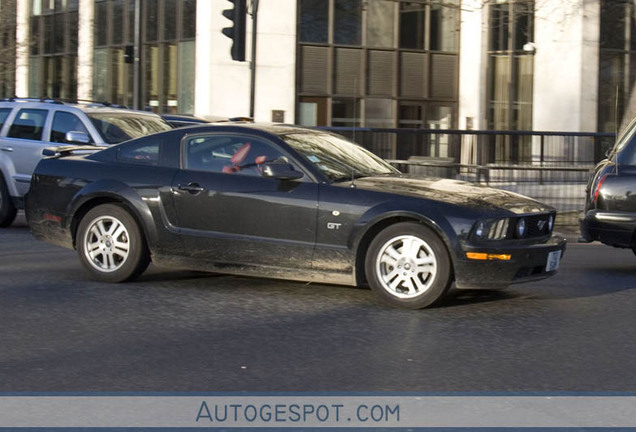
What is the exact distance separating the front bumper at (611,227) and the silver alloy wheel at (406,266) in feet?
10.8

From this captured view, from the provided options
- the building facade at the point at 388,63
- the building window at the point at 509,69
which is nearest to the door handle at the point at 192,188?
the building facade at the point at 388,63

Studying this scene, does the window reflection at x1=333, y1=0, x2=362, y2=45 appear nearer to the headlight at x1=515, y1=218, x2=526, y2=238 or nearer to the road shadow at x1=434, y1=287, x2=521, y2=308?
the road shadow at x1=434, y1=287, x2=521, y2=308

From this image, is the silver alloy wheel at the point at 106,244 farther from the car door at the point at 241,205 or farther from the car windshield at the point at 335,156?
the car windshield at the point at 335,156

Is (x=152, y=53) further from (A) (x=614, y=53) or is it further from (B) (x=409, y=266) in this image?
(B) (x=409, y=266)

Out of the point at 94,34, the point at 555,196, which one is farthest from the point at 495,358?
the point at 94,34

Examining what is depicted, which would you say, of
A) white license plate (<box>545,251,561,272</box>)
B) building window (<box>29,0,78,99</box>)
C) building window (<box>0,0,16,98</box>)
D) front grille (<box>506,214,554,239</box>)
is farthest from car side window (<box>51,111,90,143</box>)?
building window (<box>29,0,78,99</box>)

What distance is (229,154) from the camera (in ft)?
29.3

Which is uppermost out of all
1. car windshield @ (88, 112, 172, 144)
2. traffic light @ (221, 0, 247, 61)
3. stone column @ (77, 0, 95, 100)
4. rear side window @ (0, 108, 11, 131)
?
stone column @ (77, 0, 95, 100)

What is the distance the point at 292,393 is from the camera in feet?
18.2

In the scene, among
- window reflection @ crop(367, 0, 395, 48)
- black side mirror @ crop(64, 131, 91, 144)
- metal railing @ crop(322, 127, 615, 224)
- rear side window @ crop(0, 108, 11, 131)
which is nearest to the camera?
black side mirror @ crop(64, 131, 91, 144)

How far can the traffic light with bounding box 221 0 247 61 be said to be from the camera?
16.0m

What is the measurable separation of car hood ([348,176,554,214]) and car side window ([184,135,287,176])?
825mm

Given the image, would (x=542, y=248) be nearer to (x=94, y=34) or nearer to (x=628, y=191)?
(x=628, y=191)

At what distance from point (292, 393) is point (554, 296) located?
3.97 meters
